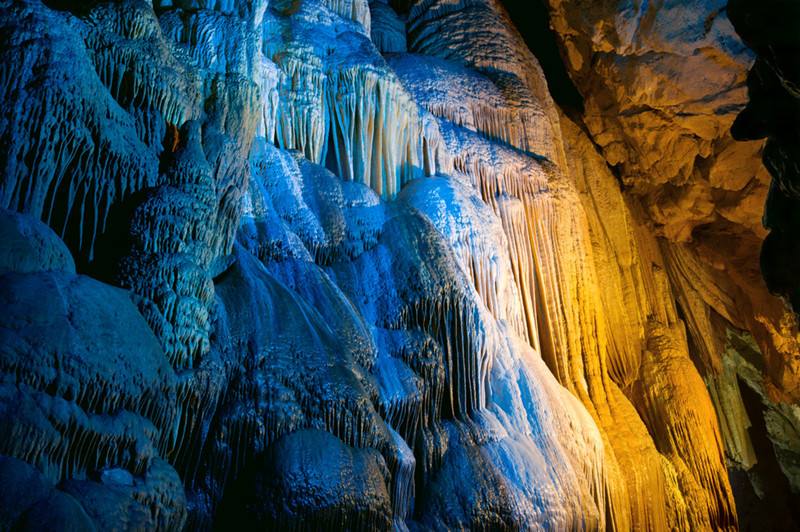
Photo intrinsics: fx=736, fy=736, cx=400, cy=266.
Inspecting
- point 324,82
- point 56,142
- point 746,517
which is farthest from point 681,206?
point 56,142

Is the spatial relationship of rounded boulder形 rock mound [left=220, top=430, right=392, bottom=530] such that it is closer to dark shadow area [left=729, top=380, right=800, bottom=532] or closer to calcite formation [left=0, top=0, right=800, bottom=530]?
calcite formation [left=0, top=0, right=800, bottom=530]

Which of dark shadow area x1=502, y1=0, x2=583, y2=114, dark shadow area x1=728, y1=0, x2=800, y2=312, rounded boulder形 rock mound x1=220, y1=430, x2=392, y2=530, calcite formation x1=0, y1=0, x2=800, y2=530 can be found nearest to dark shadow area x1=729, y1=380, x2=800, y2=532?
calcite formation x1=0, y1=0, x2=800, y2=530

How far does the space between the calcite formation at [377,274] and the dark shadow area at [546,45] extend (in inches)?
8.7

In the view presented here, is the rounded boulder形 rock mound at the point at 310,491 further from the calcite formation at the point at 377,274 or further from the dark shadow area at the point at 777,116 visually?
the dark shadow area at the point at 777,116

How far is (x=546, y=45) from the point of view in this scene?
10.4 metres

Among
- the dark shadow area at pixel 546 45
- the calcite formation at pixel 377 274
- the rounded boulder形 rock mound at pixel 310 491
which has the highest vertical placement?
the dark shadow area at pixel 546 45

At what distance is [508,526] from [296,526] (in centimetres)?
189

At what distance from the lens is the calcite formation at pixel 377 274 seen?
305 centimetres

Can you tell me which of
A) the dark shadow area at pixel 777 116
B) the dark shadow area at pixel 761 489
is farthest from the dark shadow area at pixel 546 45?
the dark shadow area at pixel 777 116

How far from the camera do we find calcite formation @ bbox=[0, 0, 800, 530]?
120 inches

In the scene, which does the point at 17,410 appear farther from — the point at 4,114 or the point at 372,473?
the point at 372,473

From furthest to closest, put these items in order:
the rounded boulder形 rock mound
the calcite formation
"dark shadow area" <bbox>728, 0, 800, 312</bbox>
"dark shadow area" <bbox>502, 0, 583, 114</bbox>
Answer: "dark shadow area" <bbox>502, 0, 583, 114</bbox>, the rounded boulder形 rock mound, "dark shadow area" <bbox>728, 0, 800, 312</bbox>, the calcite formation

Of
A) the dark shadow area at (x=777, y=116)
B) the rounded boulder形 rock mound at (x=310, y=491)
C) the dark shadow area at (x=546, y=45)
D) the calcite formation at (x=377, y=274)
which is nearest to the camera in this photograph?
the calcite formation at (x=377, y=274)

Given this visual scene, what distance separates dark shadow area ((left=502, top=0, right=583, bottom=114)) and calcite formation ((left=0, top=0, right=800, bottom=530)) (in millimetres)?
222
